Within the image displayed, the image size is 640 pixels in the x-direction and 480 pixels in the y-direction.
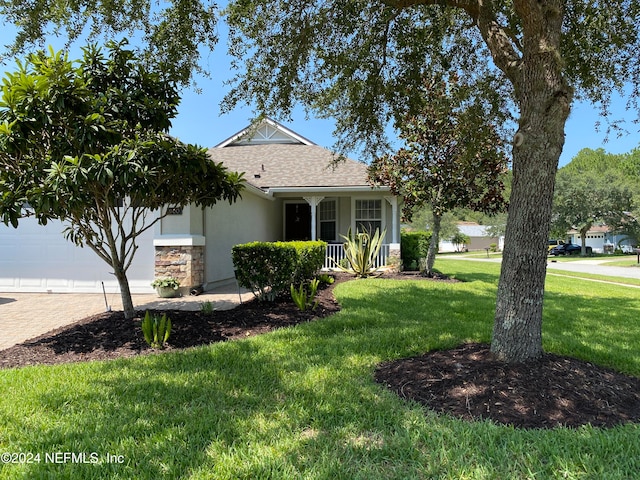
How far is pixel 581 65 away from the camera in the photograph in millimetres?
5668

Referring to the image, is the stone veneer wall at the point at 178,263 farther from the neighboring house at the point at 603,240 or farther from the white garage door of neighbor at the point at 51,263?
the neighboring house at the point at 603,240

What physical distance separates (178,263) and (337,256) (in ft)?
19.4

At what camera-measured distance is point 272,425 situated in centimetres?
272

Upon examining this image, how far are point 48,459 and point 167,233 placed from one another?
23.5 ft

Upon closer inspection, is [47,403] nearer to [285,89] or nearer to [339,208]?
[285,89]

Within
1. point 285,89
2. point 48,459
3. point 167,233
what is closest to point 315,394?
point 48,459

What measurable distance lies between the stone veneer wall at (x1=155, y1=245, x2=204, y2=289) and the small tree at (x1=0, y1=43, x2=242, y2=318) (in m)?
3.33

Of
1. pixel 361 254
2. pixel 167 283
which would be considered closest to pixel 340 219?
pixel 361 254

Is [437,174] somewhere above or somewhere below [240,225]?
above

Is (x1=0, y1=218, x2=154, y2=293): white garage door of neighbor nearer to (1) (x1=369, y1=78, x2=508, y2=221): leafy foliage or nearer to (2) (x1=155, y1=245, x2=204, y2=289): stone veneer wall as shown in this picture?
(2) (x1=155, y1=245, x2=204, y2=289): stone veneer wall

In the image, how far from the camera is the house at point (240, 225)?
9.10 metres

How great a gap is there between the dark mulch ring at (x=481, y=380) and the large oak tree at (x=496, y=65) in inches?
12.2

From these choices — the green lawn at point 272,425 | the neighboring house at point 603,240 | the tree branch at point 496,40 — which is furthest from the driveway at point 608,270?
the neighboring house at point 603,240

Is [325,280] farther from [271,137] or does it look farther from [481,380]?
[271,137]
